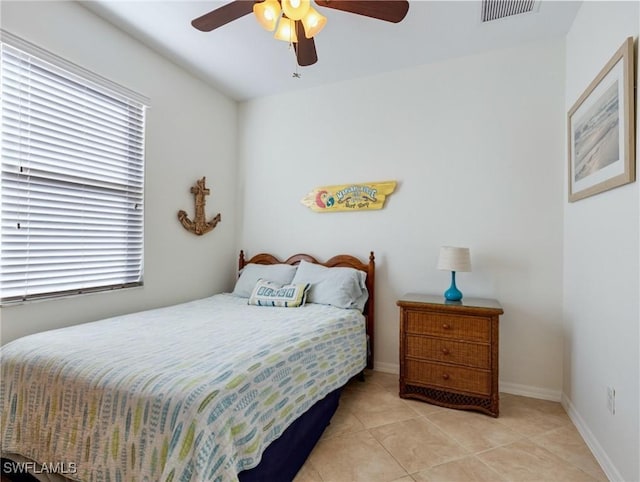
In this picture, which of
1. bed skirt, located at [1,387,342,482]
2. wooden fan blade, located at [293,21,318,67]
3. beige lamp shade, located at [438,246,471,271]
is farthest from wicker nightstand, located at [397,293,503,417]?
wooden fan blade, located at [293,21,318,67]

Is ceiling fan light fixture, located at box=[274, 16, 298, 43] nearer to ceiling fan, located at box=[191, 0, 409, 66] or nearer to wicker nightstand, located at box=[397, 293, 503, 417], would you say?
ceiling fan, located at box=[191, 0, 409, 66]

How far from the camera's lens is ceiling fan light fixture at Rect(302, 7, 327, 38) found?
1.71m

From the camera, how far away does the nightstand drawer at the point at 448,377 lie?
2.30m

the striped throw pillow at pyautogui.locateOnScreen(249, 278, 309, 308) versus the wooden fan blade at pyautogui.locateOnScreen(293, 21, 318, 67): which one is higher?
the wooden fan blade at pyautogui.locateOnScreen(293, 21, 318, 67)

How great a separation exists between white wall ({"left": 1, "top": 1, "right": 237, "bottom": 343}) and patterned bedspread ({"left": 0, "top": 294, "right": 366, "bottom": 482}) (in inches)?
18.7

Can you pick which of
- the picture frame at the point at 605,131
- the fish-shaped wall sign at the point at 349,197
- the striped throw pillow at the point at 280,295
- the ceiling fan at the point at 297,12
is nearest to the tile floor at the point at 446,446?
the striped throw pillow at the point at 280,295

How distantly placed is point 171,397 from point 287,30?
1.91 m

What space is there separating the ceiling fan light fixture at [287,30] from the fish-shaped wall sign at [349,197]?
1.48 meters

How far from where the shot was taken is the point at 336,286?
111 inches

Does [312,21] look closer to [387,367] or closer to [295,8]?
[295,8]

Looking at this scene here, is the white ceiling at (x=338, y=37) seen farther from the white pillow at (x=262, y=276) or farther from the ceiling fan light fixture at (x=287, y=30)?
the white pillow at (x=262, y=276)

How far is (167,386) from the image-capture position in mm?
1236

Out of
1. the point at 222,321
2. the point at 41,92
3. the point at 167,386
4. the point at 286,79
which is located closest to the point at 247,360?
the point at 167,386

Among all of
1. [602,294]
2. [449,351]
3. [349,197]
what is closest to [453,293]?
[449,351]
